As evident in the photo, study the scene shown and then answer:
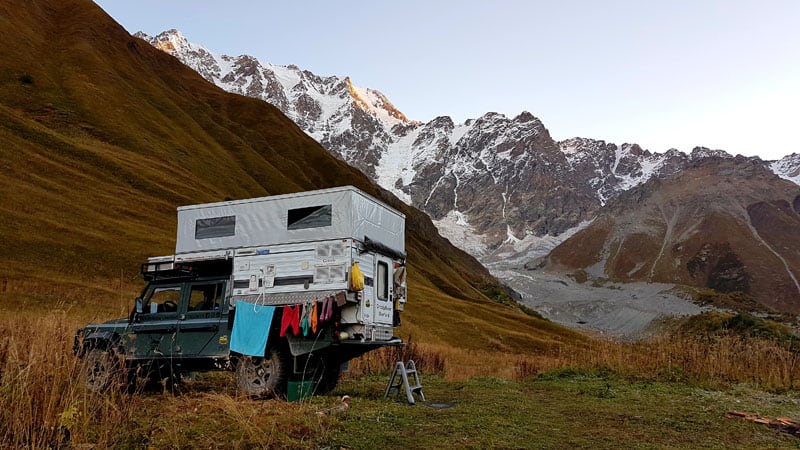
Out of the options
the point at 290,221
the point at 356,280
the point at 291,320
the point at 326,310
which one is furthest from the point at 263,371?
the point at 290,221

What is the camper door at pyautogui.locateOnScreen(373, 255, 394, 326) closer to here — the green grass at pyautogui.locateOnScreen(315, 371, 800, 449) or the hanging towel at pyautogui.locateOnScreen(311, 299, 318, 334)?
Answer: the hanging towel at pyautogui.locateOnScreen(311, 299, 318, 334)

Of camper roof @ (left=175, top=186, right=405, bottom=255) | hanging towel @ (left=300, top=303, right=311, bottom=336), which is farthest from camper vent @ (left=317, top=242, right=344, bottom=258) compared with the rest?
hanging towel @ (left=300, top=303, right=311, bottom=336)

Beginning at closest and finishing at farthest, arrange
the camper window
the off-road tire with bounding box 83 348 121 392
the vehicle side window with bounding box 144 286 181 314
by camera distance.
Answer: the off-road tire with bounding box 83 348 121 392 < the vehicle side window with bounding box 144 286 181 314 < the camper window

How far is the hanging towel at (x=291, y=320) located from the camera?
14.1 metres

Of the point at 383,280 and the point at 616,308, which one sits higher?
the point at 616,308

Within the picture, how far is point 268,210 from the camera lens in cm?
1641

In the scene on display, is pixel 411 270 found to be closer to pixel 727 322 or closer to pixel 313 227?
pixel 727 322

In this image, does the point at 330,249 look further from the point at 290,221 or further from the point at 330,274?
the point at 290,221

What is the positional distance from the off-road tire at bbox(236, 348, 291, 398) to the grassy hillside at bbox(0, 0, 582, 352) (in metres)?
20.1

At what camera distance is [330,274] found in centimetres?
1488

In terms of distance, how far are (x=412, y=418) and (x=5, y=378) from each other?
7023mm

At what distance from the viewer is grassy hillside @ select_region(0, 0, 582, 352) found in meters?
40.9

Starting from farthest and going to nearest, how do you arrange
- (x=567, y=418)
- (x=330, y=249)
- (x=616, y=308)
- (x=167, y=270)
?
(x=616, y=308), (x=167, y=270), (x=330, y=249), (x=567, y=418)

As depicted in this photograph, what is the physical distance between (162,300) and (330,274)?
4.56 meters
